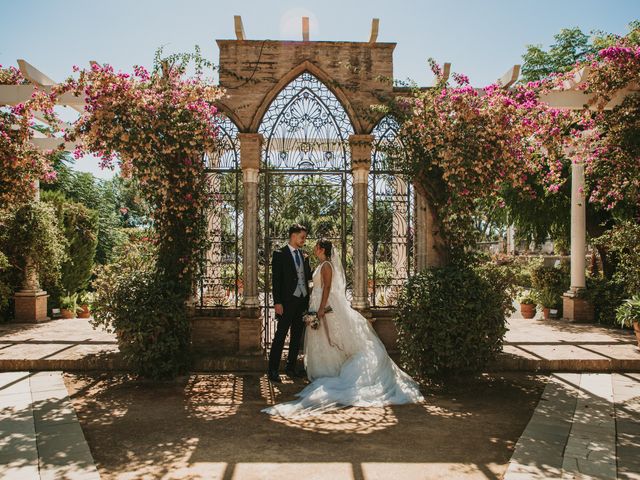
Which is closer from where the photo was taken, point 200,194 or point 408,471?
point 408,471

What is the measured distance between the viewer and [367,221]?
751 centimetres

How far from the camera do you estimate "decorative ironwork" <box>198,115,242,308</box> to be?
7.42 m

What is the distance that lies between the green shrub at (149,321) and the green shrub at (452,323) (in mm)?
2733

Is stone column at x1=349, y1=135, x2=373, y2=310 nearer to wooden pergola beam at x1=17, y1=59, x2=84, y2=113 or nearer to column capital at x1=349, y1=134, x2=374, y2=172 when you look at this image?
column capital at x1=349, y1=134, x2=374, y2=172

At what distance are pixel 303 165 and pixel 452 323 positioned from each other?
10.5ft

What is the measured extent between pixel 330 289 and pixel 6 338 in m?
5.66

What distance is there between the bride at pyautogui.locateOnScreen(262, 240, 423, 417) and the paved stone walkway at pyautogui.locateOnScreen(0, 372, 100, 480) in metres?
2.22

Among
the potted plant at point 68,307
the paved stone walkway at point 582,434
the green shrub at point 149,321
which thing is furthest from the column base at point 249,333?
the potted plant at point 68,307

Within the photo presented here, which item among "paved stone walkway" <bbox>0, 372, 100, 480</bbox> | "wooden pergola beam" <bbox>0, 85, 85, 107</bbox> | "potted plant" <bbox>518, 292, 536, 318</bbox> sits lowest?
"paved stone walkway" <bbox>0, 372, 100, 480</bbox>

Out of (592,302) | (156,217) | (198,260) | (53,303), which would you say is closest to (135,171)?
(156,217)

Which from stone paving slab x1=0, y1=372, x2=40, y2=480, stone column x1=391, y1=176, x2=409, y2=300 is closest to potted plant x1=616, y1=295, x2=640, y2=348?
stone column x1=391, y1=176, x2=409, y2=300

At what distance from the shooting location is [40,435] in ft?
14.1

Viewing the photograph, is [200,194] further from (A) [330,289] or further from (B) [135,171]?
(A) [330,289]

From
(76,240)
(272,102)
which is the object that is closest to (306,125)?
(272,102)
